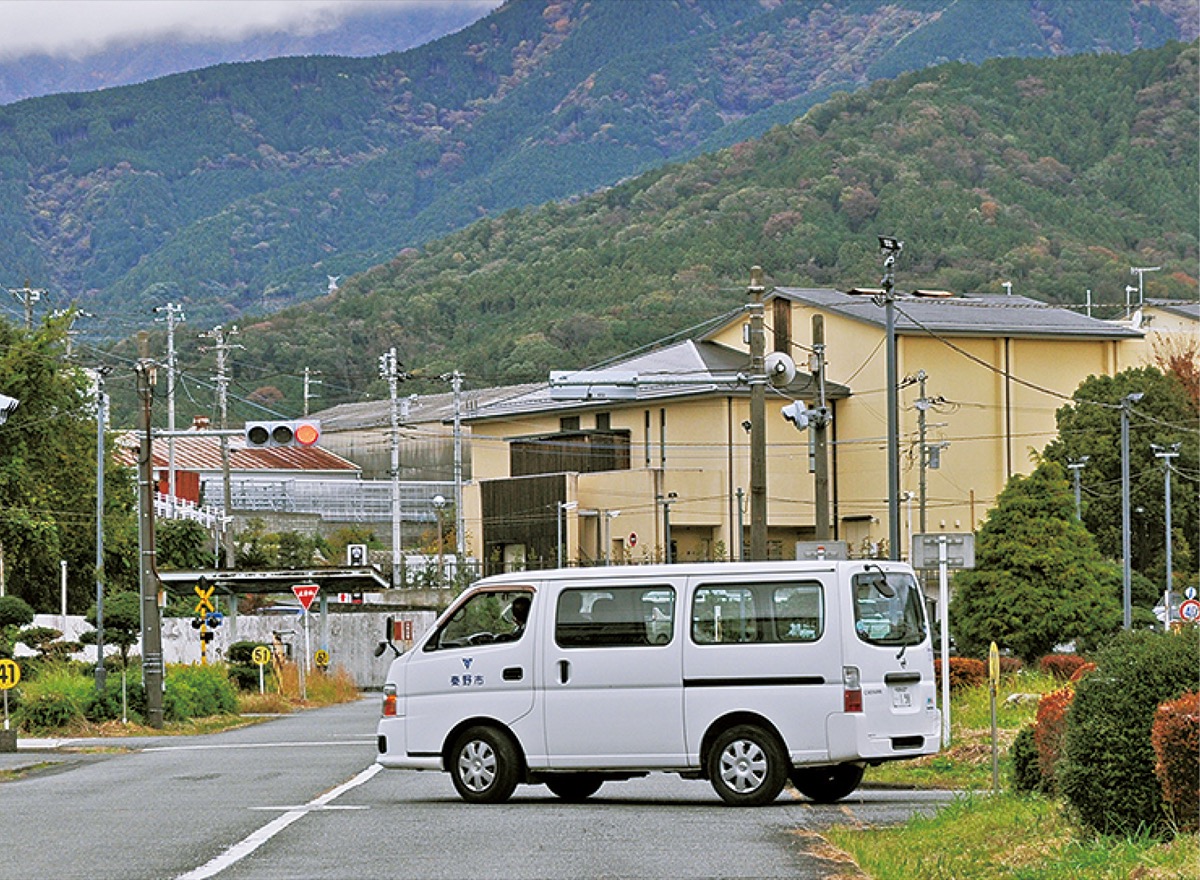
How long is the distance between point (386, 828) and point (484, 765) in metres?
2.63

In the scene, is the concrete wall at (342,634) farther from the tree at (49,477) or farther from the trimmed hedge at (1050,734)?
the trimmed hedge at (1050,734)

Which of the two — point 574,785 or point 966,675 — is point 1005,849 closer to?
point 574,785

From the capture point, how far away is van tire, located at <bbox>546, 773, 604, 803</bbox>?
18.6m

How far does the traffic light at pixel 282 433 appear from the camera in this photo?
96.6 feet

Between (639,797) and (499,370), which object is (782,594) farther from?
(499,370)

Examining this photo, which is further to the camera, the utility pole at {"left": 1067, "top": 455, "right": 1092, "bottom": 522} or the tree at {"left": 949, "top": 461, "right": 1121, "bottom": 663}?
the utility pole at {"left": 1067, "top": 455, "right": 1092, "bottom": 522}

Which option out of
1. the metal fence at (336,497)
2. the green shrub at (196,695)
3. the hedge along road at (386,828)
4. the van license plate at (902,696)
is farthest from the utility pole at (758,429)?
the metal fence at (336,497)

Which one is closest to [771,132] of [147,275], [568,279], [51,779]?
[568,279]

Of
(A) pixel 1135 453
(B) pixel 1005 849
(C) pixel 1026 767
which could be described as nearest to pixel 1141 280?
(A) pixel 1135 453

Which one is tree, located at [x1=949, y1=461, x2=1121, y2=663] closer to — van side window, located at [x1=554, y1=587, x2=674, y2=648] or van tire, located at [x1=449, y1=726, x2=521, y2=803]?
van side window, located at [x1=554, y1=587, x2=674, y2=648]

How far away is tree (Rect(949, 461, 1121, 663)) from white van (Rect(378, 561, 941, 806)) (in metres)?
A: 24.7

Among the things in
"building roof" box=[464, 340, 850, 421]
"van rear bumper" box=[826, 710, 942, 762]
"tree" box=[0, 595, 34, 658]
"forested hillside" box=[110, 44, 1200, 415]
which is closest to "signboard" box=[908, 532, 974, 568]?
"van rear bumper" box=[826, 710, 942, 762]

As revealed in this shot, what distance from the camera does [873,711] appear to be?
688 inches

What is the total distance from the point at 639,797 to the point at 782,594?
2.80 m
